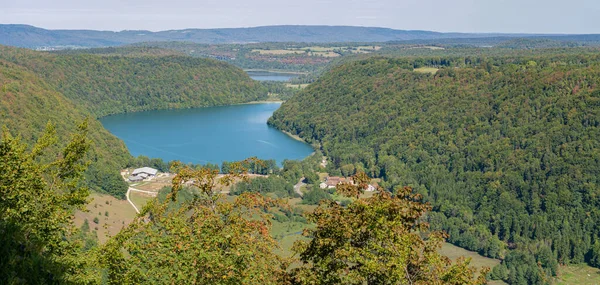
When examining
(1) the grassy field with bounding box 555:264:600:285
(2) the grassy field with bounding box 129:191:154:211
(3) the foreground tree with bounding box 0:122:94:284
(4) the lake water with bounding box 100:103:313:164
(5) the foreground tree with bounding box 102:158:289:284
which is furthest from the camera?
(4) the lake water with bounding box 100:103:313:164

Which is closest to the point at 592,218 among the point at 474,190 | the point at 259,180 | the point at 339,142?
the point at 474,190

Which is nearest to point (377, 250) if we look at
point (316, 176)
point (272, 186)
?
point (272, 186)

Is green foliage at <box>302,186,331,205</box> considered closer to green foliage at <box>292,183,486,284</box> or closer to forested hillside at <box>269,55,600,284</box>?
forested hillside at <box>269,55,600,284</box>

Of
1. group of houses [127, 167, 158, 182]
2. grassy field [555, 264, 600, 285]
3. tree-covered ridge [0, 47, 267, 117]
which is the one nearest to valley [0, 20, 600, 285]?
grassy field [555, 264, 600, 285]

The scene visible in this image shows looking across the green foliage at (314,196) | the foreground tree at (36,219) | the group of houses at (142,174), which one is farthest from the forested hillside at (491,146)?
the foreground tree at (36,219)

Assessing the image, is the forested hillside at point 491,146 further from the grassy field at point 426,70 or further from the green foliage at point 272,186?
the green foliage at point 272,186

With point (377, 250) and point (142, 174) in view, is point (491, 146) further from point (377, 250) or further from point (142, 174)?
point (377, 250)
